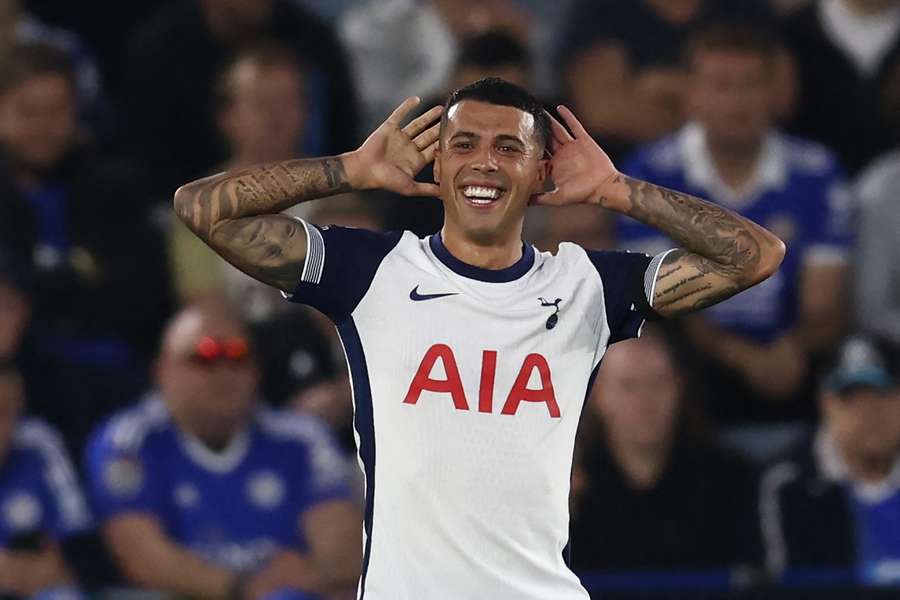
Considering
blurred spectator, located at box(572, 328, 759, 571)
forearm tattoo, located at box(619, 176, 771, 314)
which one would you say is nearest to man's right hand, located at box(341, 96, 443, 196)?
forearm tattoo, located at box(619, 176, 771, 314)

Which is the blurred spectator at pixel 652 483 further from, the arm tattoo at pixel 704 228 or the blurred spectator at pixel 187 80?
the arm tattoo at pixel 704 228

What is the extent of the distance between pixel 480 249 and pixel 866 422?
3.51 m

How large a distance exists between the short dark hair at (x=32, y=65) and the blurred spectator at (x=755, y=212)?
8.79 ft

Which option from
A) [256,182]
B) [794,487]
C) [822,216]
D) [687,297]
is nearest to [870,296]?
[822,216]

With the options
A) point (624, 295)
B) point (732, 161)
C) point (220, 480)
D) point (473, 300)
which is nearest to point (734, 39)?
point (732, 161)

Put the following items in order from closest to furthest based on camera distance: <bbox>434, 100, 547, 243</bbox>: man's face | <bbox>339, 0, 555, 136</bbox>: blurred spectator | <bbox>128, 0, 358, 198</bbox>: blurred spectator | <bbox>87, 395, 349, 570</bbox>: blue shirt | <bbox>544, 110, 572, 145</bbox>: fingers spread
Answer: <bbox>434, 100, 547, 243</bbox>: man's face < <bbox>544, 110, 572, 145</bbox>: fingers spread < <bbox>87, 395, 349, 570</bbox>: blue shirt < <bbox>128, 0, 358, 198</bbox>: blurred spectator < <bbox>339, 0, 555, 136</bbox>: blurred spectator

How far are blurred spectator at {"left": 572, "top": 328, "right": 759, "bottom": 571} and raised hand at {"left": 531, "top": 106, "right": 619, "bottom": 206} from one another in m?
2.89

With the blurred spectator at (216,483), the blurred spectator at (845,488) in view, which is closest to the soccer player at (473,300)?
the blurred spectator at (216,483)

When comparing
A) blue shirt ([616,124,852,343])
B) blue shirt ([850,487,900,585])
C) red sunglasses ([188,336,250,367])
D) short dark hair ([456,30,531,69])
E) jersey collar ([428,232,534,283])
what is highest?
short dark hair ([456,30,531,69])

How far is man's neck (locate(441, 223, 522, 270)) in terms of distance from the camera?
209 inches

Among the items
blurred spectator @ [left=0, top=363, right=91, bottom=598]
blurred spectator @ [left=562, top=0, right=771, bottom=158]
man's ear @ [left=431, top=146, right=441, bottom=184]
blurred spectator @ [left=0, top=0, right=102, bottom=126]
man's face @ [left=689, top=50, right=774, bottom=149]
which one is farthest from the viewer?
blurred spectator @ [left=562, top=0, right=771, bottom=158]

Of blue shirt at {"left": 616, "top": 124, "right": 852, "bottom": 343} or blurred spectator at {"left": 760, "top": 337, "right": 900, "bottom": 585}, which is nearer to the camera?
blurred spectator at {"left": 760, "top": 337, "right": 900, "bottom": 585}

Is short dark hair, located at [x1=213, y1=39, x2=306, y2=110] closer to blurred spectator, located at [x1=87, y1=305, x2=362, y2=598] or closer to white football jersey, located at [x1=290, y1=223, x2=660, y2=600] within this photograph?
blurred spectator, located at [x1=87, y1=305, x2=362, y2=598]

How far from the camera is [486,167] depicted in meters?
5.18
